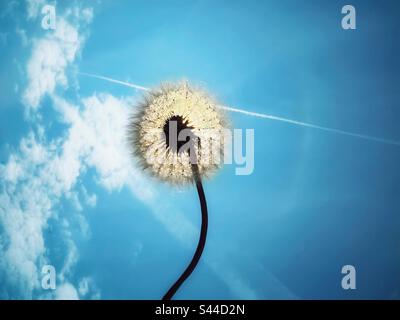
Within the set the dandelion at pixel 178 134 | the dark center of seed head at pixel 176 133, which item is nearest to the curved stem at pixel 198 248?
the dandelion at pixel 178 134

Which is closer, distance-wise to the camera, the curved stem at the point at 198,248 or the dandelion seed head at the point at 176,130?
the curved stem at the point at 198,248

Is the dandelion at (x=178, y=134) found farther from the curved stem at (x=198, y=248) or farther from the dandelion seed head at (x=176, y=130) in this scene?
the curved stem at (x=198, y=248)

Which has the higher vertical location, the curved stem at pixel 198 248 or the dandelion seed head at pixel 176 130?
the dandelion seed head at pixel 176 130

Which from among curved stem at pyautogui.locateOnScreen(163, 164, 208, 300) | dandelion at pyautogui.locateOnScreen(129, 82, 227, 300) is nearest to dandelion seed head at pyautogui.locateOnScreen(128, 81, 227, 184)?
dandelion at pyautogui.locateOnScreen(129, 82, 227, 300)

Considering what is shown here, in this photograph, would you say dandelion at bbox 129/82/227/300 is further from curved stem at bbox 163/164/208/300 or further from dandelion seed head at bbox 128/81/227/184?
curved stem at bbox 163/164/208/300

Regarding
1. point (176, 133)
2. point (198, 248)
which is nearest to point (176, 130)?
point (176, 133)
